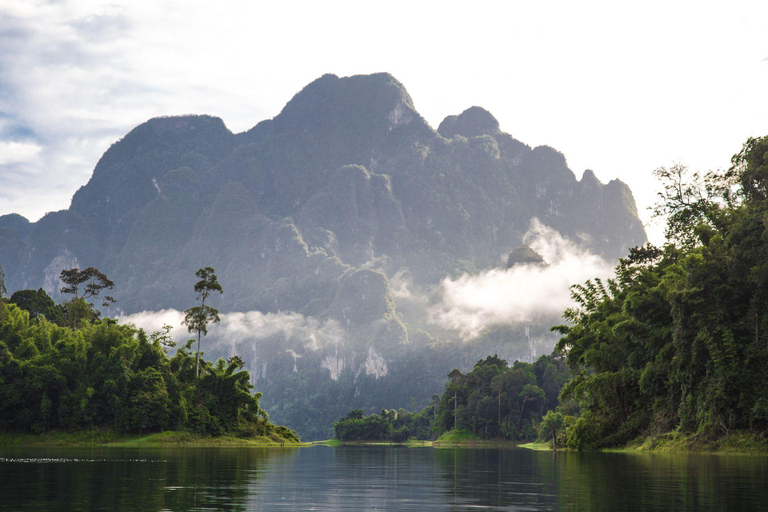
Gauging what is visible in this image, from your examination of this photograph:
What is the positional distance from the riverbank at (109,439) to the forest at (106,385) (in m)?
0.97

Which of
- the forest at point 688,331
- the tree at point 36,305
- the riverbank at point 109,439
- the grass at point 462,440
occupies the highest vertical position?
the tree at point 36,305

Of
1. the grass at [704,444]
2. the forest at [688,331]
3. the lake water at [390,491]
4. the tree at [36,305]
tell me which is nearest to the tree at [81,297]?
the tree at [36,305]

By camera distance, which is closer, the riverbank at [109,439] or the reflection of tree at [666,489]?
the reflection of tree at [666,489]

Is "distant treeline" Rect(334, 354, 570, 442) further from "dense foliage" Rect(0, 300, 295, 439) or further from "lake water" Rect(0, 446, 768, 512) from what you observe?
"lake water" Rect(0, 446, 768, 512)

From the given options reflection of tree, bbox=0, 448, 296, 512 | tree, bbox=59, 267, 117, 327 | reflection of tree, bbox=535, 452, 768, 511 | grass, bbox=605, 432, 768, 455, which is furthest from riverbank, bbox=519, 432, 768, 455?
tree, bbox=59, 267, 117, 327

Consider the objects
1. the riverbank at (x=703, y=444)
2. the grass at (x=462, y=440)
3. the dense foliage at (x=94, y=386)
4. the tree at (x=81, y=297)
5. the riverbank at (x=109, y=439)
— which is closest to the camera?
the riverbank at (x=703, y=444)

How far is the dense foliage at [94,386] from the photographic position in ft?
244

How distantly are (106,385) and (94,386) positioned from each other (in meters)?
2.05

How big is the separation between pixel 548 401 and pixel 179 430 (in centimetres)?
7822

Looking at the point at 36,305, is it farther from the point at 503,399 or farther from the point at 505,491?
the point at 505,491

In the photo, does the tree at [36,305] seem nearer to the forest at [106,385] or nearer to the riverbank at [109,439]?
the forest at [106,385]

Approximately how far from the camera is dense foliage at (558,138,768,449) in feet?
126

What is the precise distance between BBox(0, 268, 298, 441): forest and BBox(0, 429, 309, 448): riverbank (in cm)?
97

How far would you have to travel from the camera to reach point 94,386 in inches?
3059
